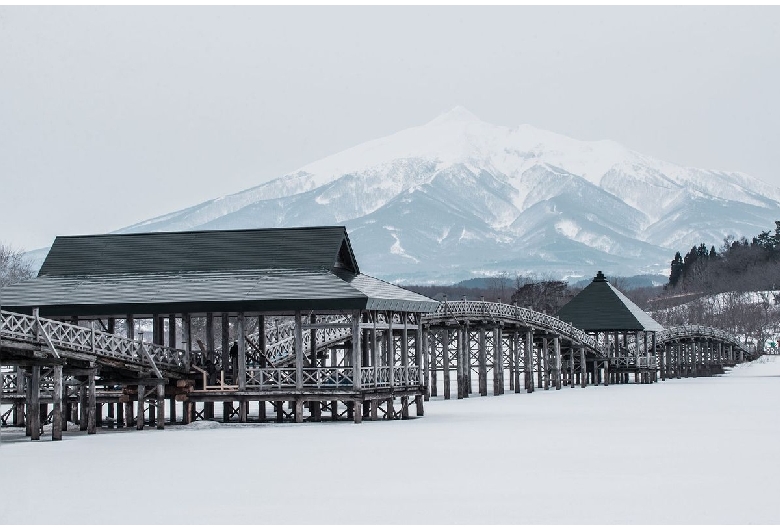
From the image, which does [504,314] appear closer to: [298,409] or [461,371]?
[461,371]

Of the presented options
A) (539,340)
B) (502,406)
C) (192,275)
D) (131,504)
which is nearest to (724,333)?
(539,340)

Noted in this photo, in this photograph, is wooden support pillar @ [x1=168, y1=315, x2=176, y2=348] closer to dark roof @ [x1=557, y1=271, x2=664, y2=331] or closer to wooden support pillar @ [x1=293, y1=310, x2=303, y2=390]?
wooden support pillar @ [x1=293, y1=310, x2=303, y2=390]

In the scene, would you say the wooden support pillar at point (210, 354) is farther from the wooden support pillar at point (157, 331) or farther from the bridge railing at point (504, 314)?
the bridge railing at point (504, 314)

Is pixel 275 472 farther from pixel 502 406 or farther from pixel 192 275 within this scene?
pixel 502 406

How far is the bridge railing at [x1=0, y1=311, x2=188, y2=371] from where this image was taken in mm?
38625

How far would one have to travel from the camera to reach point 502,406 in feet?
189

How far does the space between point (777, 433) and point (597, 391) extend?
116ft

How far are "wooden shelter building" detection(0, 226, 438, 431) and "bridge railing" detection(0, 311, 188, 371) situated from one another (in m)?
0.14

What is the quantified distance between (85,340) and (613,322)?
169 feet

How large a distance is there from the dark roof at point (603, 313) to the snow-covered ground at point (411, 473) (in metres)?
40.6

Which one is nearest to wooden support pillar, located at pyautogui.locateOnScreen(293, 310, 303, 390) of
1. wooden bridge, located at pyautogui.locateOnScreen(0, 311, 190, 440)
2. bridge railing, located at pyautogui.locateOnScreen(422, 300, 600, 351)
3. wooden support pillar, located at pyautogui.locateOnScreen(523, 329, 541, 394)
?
wooden bridge, located at pyautogui.locateOnScreen(0, 311, 190, 440)

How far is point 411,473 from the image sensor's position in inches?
1154

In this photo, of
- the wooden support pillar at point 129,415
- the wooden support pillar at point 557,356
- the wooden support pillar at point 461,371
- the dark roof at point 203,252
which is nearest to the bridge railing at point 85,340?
the wooden support pillar at point 129,415

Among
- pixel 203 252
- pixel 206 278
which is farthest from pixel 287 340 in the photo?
pixel 206 278
